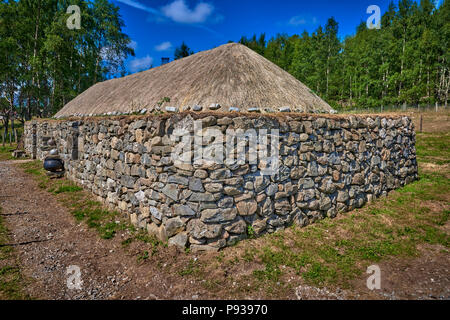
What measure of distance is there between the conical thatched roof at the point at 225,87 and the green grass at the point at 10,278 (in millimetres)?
3874

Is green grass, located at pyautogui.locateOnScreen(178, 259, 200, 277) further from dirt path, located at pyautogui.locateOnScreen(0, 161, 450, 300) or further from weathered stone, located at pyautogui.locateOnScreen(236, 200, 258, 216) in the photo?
weathered stone, located at pyautogui.locateOnScreen(236, 200, 258, 216)

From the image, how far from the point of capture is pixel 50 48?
18.4m

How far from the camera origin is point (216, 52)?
22.9 feet

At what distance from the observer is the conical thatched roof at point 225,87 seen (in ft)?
18.1

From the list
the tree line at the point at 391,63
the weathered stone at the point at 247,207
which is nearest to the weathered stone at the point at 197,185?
the weathered stone at the point at 247,207

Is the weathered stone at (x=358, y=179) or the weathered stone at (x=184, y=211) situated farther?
the weathered stone at (x=358, y=179)

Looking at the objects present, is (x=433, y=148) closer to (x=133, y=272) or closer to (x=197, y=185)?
(x=197, y=185)

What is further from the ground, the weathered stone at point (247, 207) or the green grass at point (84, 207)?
the weathered stone at point (247, 207)

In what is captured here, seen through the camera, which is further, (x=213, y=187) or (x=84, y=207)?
(x=84, y=207)

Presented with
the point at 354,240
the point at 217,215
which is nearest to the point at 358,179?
the point at 354,240

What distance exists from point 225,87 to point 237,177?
2.45m

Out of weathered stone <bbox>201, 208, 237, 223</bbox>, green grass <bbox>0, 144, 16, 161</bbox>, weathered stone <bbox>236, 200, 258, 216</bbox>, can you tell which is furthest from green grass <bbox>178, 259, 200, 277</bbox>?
green grass <bbox>0, 144, 16, 161</bbox>

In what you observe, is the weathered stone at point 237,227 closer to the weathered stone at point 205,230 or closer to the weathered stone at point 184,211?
the weathered stone at point 205,230
